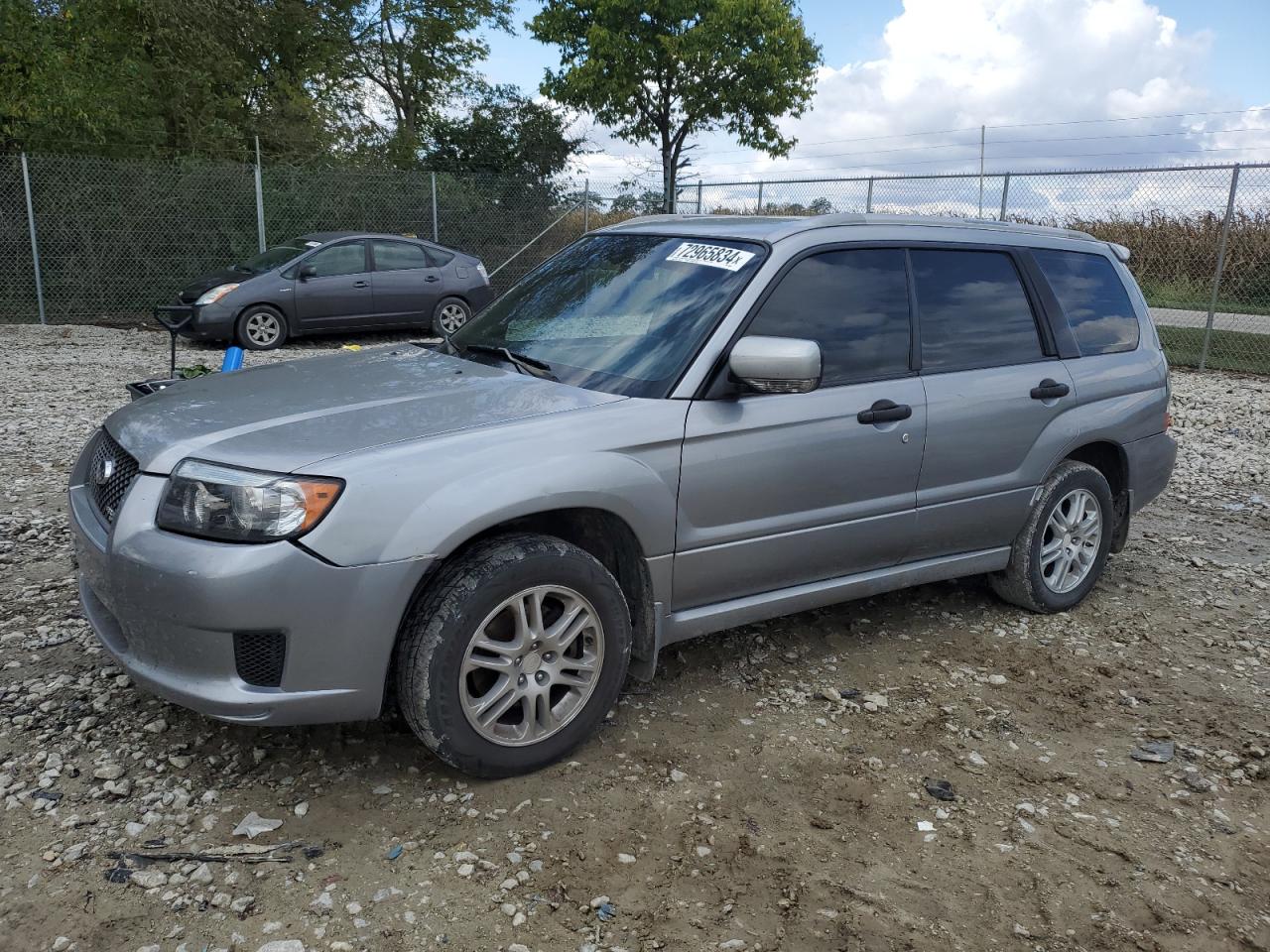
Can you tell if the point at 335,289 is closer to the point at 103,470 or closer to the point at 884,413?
the point at 103,470

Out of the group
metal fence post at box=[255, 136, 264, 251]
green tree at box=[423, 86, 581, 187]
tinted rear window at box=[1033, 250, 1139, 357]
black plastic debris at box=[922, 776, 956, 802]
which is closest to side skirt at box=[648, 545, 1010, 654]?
black plastic debris at box=[922, 776, 956, 802]

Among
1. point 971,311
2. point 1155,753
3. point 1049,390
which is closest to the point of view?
point 1155,753

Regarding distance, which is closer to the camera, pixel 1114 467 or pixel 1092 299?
pixel 1092 299

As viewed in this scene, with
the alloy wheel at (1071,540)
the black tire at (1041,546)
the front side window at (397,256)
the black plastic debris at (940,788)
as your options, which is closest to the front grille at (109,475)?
the black plastic debris at (940,788)

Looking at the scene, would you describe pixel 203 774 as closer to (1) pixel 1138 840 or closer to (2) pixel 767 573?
(2) pixel 767 573

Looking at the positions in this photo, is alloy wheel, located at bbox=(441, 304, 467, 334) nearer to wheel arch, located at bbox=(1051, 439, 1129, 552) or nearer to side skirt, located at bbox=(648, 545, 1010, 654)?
wheel arch, located at bbox=(1051, 439, 1129, 552)

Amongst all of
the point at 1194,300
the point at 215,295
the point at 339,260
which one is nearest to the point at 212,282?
the point at 215,295

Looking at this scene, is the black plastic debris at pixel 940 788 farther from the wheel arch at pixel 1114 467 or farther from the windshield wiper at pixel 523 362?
the wheel arch at pixel 1114 467

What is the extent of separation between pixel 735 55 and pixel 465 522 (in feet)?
79.4

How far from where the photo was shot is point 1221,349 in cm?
1333

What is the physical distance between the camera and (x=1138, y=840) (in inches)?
126

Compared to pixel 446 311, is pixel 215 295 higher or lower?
higher

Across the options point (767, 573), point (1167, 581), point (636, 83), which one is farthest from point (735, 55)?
point (767, 573)

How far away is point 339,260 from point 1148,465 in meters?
11.2
